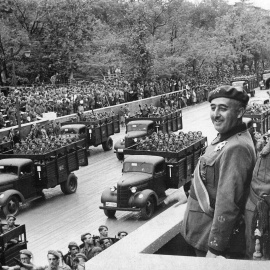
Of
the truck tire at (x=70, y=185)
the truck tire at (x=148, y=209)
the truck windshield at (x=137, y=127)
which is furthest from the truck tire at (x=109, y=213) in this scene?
the truck windshield at (x=137, y=127)

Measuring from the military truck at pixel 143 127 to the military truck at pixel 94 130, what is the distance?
86cm

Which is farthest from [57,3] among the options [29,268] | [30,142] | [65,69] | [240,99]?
[240,99]

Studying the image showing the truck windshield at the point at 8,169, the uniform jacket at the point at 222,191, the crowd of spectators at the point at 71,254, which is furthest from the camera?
the truck windshield at the point at 8,169

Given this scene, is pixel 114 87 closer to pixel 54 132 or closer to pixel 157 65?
pixel 157 65

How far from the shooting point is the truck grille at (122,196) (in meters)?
13.3

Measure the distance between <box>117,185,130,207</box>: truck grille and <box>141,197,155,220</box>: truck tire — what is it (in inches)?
17.5

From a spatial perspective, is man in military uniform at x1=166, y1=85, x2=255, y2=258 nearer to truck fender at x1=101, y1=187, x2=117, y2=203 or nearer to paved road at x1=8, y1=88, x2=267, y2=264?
paved road at x1=8, y1=88, x2=267, y2=264

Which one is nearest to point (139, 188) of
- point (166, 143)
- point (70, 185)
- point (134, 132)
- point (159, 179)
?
point (159, 179)

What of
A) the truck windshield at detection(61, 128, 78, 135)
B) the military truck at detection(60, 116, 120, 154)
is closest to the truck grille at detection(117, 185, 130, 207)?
the military truck at detection(60, 116, 120, 154)

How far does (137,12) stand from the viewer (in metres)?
44.7

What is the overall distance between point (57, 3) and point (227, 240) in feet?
122

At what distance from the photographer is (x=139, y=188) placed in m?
13.6

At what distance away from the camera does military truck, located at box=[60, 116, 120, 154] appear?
21516 mm

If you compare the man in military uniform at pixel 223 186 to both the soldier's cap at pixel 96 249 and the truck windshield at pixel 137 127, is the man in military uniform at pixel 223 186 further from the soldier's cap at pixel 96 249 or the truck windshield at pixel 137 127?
the truck windshield at pixel 137 127
